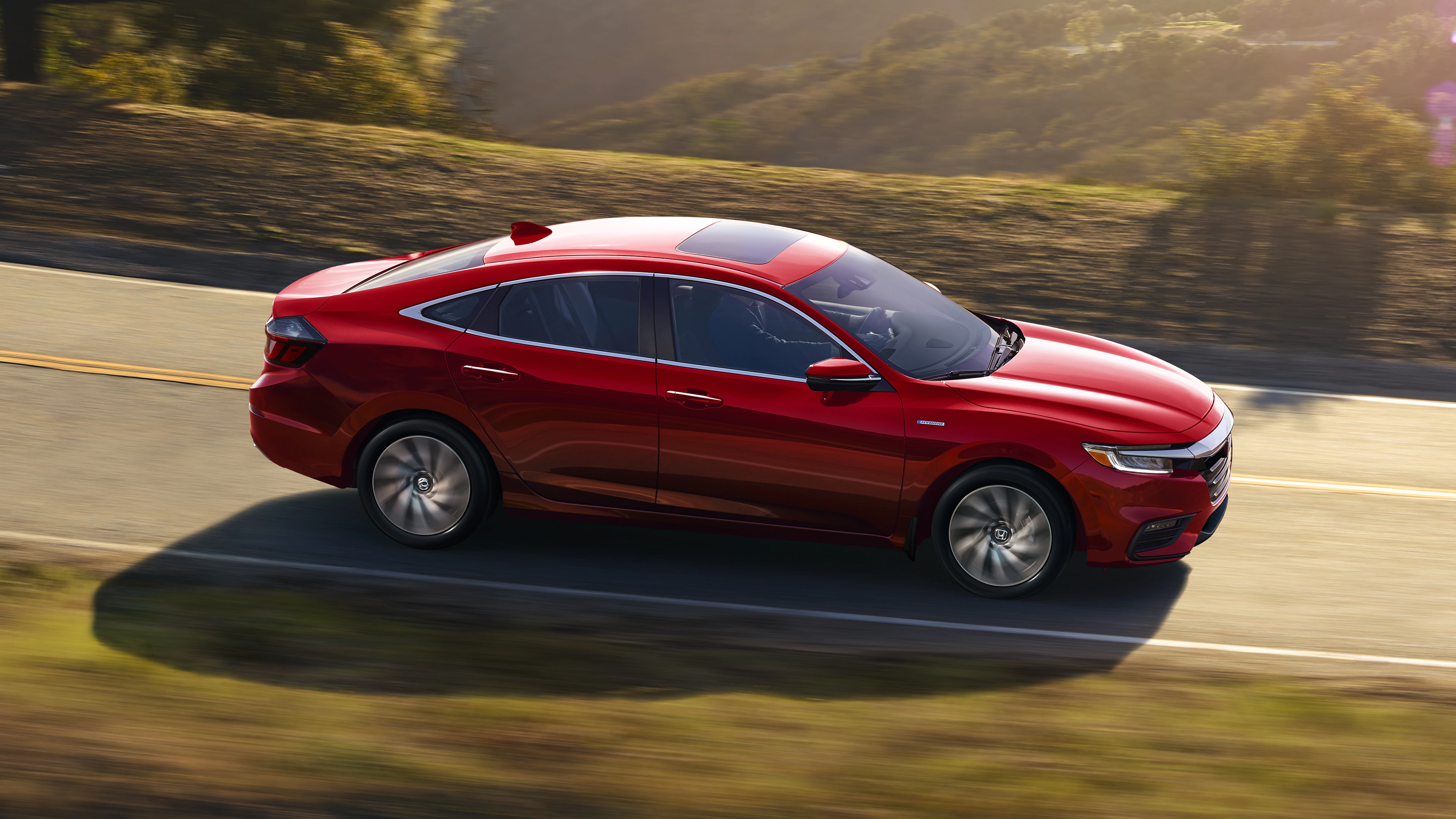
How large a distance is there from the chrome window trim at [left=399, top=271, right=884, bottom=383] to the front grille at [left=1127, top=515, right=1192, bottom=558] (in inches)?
57.4

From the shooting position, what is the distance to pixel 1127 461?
6500 mm

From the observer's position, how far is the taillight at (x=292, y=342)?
7.25 m

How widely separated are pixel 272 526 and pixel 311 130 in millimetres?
12324

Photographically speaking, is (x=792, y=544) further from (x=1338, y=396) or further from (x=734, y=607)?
(x=1338, y=396)

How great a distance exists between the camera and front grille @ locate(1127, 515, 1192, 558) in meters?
6.58

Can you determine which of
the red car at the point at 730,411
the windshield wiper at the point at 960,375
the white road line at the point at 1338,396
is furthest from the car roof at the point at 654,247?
the white road line at the point at 1338,396

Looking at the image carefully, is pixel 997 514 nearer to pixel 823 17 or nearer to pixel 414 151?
pixel 414 151

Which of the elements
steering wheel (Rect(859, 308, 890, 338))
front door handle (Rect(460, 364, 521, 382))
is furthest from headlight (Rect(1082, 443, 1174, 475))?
front door handle (Rect(460, 364, 521, 382))

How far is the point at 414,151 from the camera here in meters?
17.9

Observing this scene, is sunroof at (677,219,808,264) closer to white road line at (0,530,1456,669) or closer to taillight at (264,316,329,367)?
white road line at (0,530,1456,669)

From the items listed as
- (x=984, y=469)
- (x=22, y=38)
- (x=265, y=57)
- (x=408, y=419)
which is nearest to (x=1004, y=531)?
(x=984, y=469)

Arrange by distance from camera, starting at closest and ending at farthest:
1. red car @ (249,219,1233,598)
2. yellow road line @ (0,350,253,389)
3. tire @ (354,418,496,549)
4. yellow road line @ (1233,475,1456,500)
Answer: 1. red car @ (249,219,1233,598)
2. tire @ (354,418,496,549)
3. yellow road line @ (1233,475,1456,500)
4. yellow road line @ (0,350,253,389)

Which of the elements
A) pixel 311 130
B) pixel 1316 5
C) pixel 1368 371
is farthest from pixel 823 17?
pixel 1368 371

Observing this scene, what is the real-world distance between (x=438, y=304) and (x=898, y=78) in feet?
197
